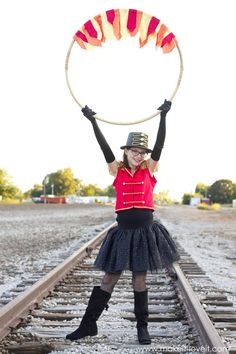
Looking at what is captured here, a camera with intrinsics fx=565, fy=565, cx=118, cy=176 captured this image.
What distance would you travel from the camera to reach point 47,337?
14.1ft

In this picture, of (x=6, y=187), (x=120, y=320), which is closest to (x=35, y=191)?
(x=6, y=187)

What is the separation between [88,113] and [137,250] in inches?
42.8

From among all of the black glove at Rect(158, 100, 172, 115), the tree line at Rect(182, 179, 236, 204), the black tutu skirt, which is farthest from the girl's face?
the tree line at Rect(182, 179, 236, 204)

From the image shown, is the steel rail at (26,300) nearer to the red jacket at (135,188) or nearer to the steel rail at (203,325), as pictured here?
the red jacket at (135,188)

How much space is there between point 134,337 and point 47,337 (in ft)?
2.18

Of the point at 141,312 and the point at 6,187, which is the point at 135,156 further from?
the point at 6,187

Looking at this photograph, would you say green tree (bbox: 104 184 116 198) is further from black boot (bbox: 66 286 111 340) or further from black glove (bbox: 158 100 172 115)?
black glove (bbox: 158 100 172 115)

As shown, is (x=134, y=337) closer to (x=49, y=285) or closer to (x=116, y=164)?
(x=116, y=164)

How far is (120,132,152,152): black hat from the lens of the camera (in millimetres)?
4207

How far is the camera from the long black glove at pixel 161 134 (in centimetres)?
419

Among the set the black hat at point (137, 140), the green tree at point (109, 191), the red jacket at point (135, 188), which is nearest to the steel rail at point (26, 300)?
the red jacket at point (135, 188)

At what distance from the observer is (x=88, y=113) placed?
425 centimetres

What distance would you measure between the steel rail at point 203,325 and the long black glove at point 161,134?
51.1 inches

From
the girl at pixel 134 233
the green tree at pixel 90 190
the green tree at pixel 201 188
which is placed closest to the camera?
the girl at pixel 134 233
